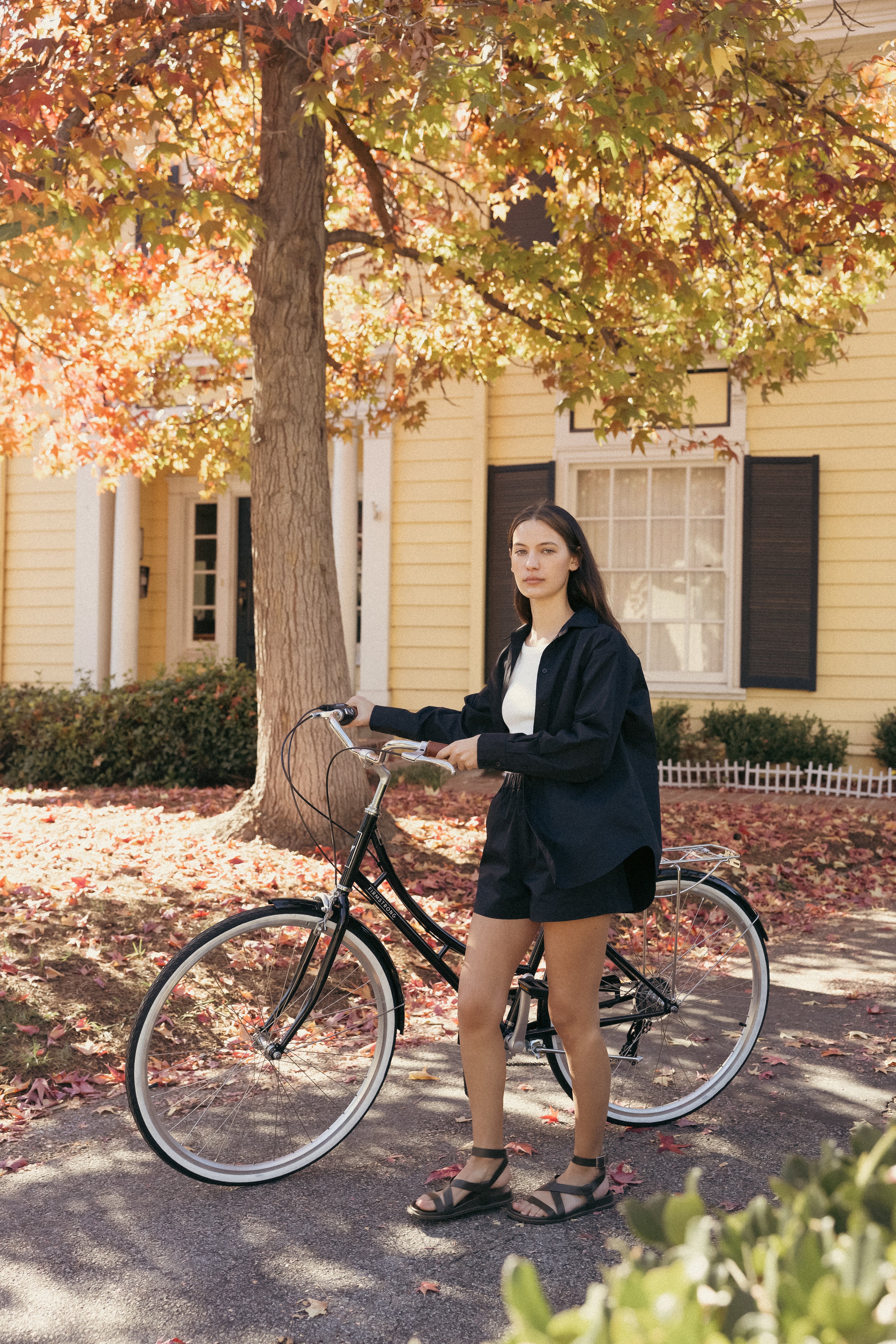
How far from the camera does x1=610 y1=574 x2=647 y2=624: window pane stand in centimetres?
1175

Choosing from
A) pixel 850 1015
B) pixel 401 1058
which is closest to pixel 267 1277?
pixel 401 1058

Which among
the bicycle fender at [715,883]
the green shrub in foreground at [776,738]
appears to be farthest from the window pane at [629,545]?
the bicycle fender at [715,883]

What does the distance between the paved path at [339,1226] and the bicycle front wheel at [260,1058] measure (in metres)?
0.11

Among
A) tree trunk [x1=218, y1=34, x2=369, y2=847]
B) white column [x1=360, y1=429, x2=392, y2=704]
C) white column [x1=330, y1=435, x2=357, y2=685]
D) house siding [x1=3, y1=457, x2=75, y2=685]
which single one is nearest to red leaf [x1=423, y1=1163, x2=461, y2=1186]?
tree trunk [x1=218, y1=34, x2=369, y2=847]

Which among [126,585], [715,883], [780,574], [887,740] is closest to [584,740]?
[715,883]

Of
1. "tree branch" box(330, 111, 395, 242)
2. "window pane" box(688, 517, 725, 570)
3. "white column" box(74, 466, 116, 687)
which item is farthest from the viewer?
"white column" box(74, 466, 116, 687)

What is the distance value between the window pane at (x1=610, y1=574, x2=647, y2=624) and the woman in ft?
28.6

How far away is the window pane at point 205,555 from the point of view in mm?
14516

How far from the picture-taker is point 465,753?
2924 mm

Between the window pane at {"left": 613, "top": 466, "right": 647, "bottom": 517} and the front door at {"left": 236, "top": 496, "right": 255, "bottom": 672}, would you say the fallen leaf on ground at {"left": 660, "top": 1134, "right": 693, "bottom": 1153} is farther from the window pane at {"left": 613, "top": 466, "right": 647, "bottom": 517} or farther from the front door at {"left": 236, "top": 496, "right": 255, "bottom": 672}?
the front door at {"left": 236, "top": 496, "right": 255, "bottom": 672}

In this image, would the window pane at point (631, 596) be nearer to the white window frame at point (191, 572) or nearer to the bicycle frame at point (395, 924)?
the white window frame at point (191, 572)

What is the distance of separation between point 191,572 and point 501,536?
457cm

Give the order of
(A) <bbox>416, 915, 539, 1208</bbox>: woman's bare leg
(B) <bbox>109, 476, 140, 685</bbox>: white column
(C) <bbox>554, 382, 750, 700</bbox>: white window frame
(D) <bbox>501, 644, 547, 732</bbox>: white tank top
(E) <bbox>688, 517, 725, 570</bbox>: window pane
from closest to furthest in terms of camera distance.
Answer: (A) <bbox>416, 915, 539, 1208</bbox>: woman's bare leg < (D) <bbox>501, 644, 547, 732</bbox>: white tank top < (C) <bbox>554, 382, 750, 700</bbox>: white window frame < (E) <bbox>688, 517, 725, 570</bbox>: window pane < (B) <bbox>109, 476, 140, 685</bbox>: white column

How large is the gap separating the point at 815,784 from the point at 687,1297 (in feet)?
32.2
